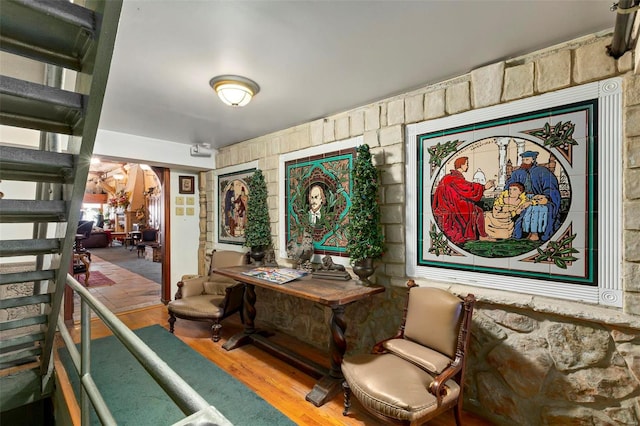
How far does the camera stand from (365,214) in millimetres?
2504

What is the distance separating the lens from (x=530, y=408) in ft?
6.30

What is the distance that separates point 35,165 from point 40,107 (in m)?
0.26

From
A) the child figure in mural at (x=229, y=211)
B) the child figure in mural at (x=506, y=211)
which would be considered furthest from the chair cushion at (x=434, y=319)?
the child figure in mural at (x=229, y=211)

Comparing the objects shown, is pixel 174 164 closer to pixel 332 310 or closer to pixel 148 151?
pixel 148 151

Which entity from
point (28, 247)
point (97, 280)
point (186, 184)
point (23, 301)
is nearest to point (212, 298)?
point (23, 301)

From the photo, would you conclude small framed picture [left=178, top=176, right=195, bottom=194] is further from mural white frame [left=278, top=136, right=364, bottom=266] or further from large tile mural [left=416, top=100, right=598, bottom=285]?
large tile mural [left=416, top=100, right=598, bottom=285]

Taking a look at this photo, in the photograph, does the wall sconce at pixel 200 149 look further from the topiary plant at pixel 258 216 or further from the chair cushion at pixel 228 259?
the chair cushion at pixel 228 259

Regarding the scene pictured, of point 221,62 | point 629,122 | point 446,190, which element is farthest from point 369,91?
point 629,122

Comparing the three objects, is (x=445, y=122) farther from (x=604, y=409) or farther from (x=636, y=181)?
(x=604, y=409)

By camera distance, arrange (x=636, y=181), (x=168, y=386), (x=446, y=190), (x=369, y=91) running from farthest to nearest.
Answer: (x=369, y=91) < (x=446, y=190) < (x=636, y=181) < (x=168, y=386)

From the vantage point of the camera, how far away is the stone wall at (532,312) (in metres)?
1.64

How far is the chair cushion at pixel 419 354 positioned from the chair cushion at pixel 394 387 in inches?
1.6

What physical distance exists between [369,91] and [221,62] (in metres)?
1.23

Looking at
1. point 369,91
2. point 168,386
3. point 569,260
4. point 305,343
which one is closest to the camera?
point 168,386
